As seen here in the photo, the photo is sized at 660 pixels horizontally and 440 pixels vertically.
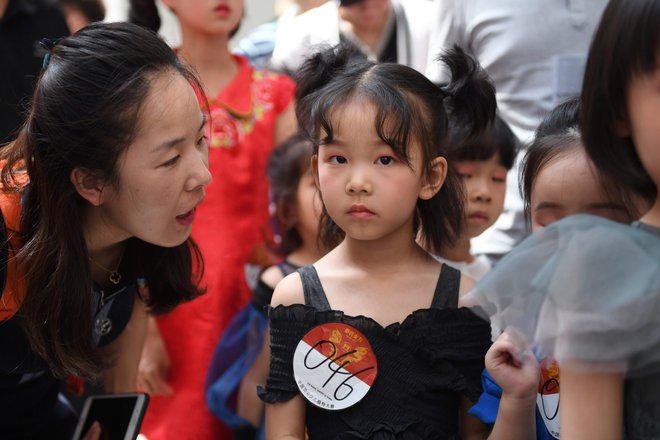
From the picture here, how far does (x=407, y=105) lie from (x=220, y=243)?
1383 millimetres

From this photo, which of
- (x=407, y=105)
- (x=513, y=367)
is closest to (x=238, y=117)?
(x=407, y=105)

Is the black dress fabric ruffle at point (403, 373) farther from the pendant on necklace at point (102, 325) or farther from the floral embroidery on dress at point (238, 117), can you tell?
the floral embroidery on dress at point (238, 117)

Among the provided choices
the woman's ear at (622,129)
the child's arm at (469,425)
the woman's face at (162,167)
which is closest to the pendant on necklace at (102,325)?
the woman's face at (162,167)

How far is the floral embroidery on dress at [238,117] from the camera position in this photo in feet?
10.2

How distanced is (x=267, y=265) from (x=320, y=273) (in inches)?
49.8

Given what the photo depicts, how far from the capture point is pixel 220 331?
307cm

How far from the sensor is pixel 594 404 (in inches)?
56.6

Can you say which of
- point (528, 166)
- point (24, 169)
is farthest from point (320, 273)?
point (24, 169)

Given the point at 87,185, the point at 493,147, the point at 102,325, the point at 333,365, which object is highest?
the point at 87,185

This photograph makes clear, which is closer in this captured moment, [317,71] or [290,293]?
[290,293]

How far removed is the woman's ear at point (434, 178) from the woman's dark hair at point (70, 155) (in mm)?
550

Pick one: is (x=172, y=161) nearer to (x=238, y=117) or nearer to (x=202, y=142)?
(x=202, y=142)

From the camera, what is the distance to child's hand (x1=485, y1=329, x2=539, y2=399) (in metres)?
1.69

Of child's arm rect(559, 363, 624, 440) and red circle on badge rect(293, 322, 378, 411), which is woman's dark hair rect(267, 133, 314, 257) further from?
child's arm rect(559, 363, 624, 440)
